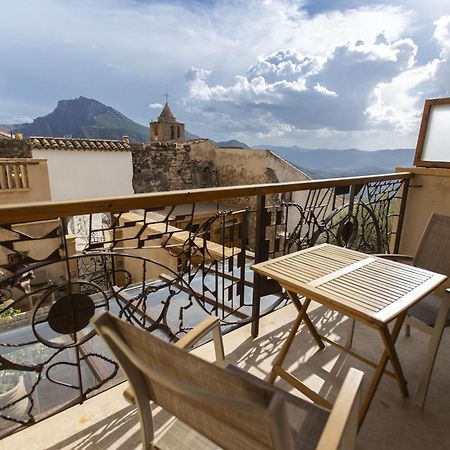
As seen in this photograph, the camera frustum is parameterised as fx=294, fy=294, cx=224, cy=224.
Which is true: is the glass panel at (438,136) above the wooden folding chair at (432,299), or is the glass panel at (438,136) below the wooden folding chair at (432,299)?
above

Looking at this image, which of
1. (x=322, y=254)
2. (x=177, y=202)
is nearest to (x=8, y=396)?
(x=177, y=202)

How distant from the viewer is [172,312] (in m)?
2.94

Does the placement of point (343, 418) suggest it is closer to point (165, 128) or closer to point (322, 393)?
point (322, 393)

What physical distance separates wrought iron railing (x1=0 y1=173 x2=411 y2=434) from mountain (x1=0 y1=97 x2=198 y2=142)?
7230 cm

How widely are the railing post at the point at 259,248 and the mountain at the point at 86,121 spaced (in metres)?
72.9

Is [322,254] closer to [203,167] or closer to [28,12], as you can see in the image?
[203,167]

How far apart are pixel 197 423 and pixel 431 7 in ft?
17.8

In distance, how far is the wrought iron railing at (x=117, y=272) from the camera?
128 centimetres

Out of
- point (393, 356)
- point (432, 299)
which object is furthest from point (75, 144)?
point (393, 356)

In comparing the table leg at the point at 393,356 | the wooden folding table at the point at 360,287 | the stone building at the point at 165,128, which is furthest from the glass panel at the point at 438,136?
the stone building at the point at 165,128

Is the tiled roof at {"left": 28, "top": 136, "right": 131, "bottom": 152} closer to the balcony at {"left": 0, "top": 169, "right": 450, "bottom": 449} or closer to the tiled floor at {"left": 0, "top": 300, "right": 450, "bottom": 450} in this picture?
the balcony at {"left": 0, "top": 169, "right": 450, "bottom": 449}

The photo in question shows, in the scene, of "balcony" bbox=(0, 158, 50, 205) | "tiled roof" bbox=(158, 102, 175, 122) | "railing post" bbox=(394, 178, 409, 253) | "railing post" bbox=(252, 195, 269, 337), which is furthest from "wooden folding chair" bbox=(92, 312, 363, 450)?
"tiled roof" bbox=(158, 102, 175, 122)

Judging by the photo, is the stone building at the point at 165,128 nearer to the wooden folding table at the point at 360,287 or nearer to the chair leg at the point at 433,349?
the wooden folding table at the point at 360,287

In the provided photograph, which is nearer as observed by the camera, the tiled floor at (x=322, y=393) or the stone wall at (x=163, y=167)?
the tiled floor at (x=322, y=393)
